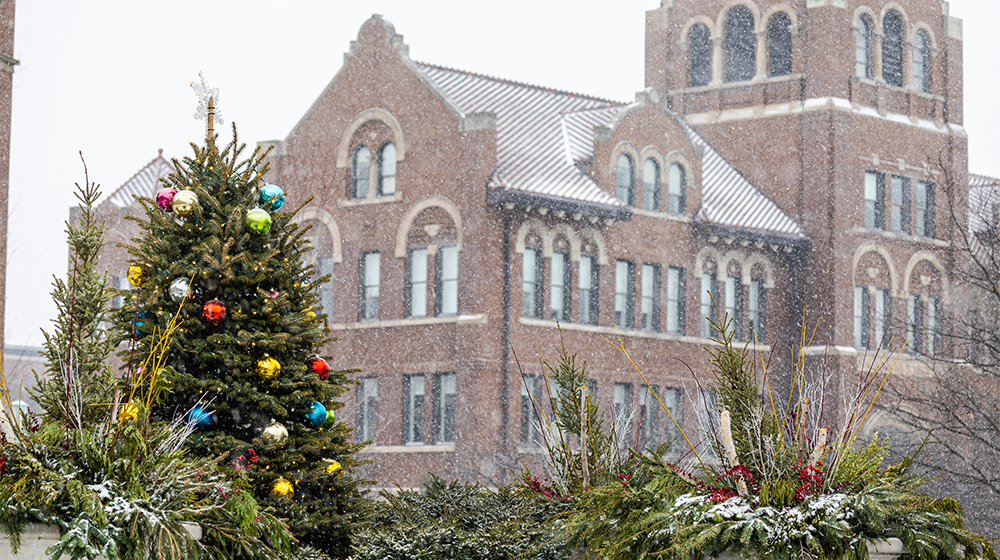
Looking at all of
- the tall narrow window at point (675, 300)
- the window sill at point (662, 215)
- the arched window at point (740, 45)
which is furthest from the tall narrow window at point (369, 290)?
the arched window at point (740, 45)

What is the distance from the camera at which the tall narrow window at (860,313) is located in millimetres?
39562

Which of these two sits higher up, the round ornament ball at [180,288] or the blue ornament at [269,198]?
the blue ornament at [269,198]

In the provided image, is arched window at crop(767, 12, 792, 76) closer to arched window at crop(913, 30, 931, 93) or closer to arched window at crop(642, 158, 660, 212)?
arched window at crop(913, 30, 931, 93)

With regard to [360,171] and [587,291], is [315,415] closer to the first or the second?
[587,291]

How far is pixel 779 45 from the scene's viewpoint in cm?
4106

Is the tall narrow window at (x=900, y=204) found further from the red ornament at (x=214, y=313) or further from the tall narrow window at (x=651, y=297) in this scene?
the red ornament at (x=214, y=313)

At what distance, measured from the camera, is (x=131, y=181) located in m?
43.5

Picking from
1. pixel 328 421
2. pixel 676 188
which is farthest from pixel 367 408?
pixel 328 421

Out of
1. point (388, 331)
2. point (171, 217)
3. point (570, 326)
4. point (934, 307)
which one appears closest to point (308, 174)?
point (388, 331)

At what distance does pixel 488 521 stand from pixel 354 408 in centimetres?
2397

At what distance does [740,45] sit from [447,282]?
14.2 metres

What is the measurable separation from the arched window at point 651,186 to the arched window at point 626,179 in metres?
0.49

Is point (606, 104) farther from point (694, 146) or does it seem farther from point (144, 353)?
point (144, 353)

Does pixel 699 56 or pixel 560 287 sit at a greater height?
pixel 699 56
